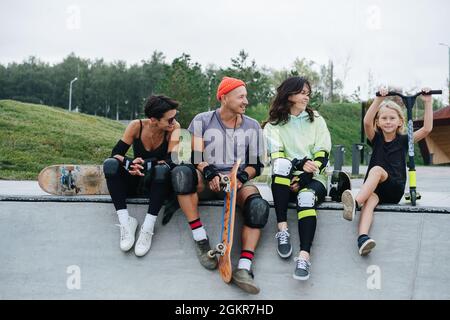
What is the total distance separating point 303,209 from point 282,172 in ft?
0.96

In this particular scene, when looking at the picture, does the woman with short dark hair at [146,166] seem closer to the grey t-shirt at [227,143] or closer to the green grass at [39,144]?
the grey t-shirt at [227,143]

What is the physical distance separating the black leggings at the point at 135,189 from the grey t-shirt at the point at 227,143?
1.14 feet

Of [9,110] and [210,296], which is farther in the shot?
[9,110]

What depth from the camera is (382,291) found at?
3.27 m

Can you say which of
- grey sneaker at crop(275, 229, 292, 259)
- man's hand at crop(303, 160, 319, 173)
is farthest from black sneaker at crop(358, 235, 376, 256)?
man's hand at crop(303, 160, 319, 173)

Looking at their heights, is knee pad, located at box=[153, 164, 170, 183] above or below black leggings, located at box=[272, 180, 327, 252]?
above

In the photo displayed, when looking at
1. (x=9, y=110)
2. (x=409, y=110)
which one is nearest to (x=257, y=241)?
(x=409, y=110)

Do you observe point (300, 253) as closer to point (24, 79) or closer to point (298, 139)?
point (298, 139)

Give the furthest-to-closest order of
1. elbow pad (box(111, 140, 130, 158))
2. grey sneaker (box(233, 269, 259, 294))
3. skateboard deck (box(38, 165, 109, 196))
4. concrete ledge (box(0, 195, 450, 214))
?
skateboard deck (box(38, 165, 109, 196))
elbow pad (box(111, 140, 130, 158))
concrete ledge (box(0, 195, 450, 214))
grey sneaker (box(233, 269, 259, 294))

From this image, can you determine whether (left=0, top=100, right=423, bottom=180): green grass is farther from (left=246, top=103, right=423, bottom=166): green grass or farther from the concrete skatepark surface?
(left=246, top=103, right=423, bottom=166): green grass

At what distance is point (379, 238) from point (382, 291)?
41cm

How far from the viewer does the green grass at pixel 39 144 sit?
11.4m

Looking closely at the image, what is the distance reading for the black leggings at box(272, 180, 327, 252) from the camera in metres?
3.46

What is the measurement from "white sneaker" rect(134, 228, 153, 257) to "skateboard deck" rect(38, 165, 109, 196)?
0.95 meters
